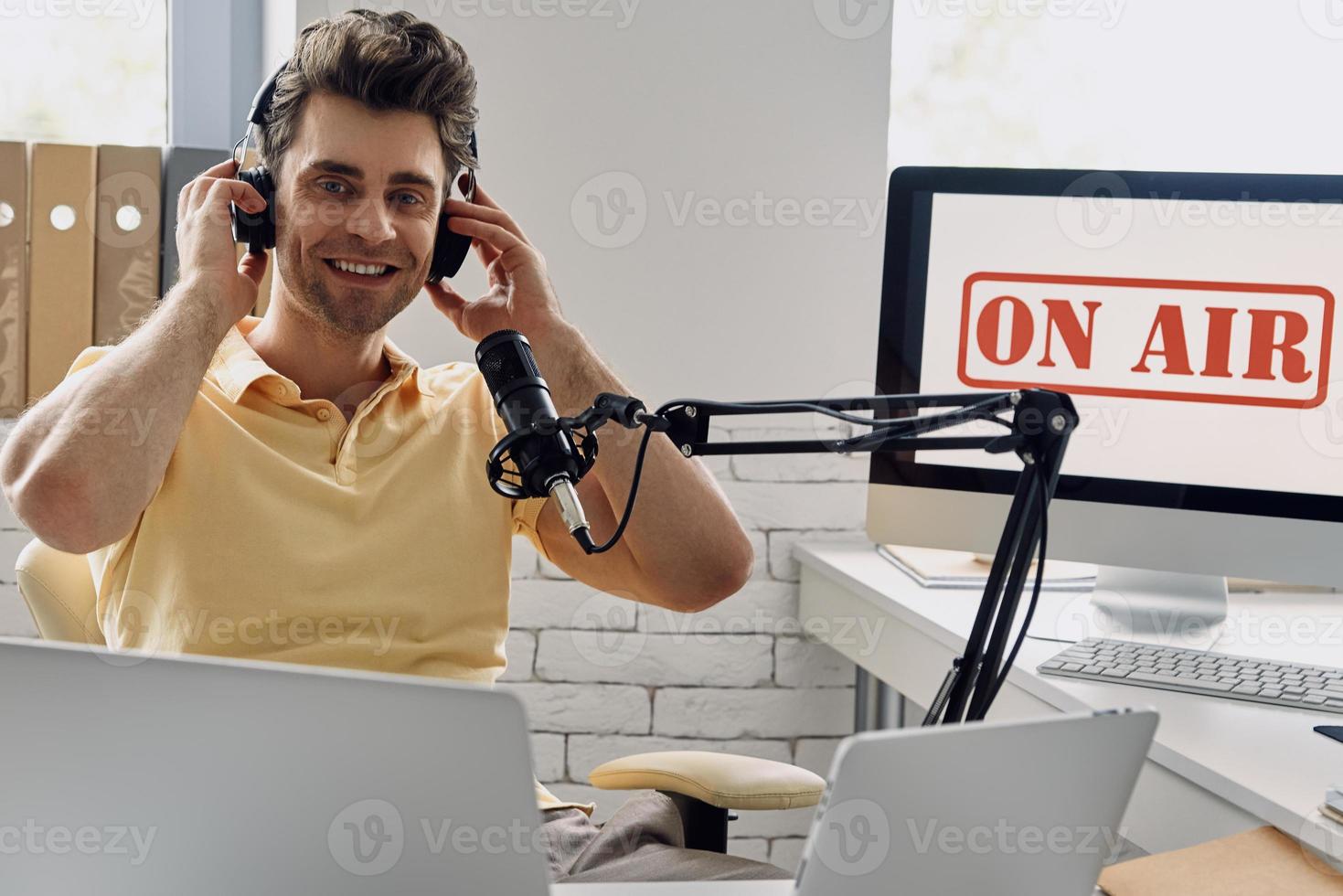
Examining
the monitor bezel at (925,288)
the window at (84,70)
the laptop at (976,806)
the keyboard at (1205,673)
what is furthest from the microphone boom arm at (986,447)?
the window at (84,70)

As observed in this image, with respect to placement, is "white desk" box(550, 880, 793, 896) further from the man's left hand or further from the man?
the man's left hand

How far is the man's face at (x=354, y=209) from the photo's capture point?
57.2 inches

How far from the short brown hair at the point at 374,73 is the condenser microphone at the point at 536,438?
752 mm

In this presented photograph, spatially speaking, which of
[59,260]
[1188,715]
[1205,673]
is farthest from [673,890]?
[59,260]

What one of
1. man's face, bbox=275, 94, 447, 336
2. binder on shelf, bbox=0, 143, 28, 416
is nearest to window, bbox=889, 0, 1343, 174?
man's face, bbox=275, 94, 447, 336

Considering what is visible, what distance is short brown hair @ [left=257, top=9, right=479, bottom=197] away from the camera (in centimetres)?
145

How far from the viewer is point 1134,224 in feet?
4.82

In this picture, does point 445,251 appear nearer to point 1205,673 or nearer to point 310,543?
point 310,543

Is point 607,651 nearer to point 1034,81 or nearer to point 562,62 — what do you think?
point 562,62

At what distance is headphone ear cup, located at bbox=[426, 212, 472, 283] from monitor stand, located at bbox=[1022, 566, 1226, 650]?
0.83 meters

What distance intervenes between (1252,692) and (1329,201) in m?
0.55

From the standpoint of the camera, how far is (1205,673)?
1.29m

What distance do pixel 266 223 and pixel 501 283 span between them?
29cm

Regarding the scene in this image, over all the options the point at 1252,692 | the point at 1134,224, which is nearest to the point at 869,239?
the point at 1134,224
